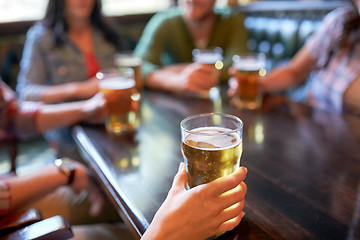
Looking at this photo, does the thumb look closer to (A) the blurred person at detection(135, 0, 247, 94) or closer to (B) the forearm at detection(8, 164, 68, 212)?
(B) the forearm at detection(8, 164, 68, 212)

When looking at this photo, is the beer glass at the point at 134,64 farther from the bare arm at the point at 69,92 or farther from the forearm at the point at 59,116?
the forearm at the point at 59,116

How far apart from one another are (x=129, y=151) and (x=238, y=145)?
1.67 feet

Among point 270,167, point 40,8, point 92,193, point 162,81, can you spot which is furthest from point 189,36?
point 40,8

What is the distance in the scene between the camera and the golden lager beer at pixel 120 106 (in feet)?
4.07

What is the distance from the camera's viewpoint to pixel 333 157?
931 millimetres

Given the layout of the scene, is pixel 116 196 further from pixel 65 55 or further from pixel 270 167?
pixel 65 55

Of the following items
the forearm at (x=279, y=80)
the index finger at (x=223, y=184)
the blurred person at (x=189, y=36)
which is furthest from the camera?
the blurred person at (x=189, y=36)

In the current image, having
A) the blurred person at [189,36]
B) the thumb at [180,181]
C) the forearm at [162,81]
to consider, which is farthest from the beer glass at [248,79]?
the thumb at [180,181]

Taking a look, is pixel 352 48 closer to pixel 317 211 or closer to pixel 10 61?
pixel 317 211

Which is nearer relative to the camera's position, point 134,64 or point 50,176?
point 50,176

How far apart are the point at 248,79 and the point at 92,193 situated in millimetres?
867

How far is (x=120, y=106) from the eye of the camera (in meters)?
1.24

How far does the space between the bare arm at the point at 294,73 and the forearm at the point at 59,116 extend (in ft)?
3.27

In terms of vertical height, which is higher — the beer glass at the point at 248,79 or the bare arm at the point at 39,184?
the beer glass at the point at 248,79
